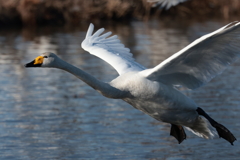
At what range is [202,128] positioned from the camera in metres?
7.86

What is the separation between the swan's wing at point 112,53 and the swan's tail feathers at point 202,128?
1130 mm

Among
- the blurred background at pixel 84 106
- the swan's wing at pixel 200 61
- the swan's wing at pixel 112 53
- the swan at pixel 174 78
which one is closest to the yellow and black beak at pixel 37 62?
the swan at pixel 174 78

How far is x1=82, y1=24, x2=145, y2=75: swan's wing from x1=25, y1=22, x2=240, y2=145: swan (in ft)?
2.89

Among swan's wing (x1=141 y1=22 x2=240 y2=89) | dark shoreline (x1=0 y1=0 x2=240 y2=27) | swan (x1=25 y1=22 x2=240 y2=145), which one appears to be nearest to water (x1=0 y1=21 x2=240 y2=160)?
swan (x1=25 y1=22 x2=240 y2=145)

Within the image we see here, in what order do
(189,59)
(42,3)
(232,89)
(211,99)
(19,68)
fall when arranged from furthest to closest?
(42,3) < (19,68) < (232,89) < (211,99) < (189,59)

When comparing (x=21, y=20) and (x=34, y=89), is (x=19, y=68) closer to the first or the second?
(x=34, y=89)

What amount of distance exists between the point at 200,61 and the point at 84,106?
16.3 feet

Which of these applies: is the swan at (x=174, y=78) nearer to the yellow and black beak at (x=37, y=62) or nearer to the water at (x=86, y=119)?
the yellow and black beak at (x=37, y=62)

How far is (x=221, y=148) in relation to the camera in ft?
28.9

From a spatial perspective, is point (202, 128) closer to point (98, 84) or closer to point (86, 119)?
point (98, 84)

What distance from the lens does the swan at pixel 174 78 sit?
22.3 ft

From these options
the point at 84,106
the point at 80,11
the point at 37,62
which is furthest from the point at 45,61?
the point at 80,11

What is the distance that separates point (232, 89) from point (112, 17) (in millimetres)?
17349

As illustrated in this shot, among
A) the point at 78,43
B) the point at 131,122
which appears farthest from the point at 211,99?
the point at 78,43
